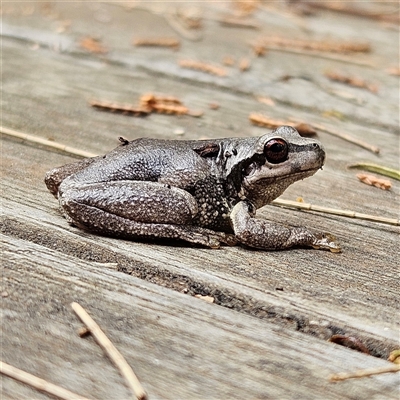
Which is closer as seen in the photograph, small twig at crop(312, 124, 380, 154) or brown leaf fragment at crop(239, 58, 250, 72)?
small twig at crop(312, 124, 380, 154)

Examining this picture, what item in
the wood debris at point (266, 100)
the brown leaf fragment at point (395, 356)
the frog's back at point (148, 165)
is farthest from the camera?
the wood debris at point (266, 100)

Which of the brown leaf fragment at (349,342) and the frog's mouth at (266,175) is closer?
the brown leaf fragment at (349,342)

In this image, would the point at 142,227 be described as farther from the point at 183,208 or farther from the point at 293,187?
the point at 293,187

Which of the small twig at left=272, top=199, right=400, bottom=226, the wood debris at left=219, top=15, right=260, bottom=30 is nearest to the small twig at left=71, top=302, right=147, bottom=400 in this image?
the small twig at left=272, top=199, right=400, bottom=226

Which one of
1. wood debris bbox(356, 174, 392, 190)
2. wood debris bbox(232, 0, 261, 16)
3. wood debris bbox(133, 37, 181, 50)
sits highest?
wood debris bbox(232, 0, 261, 16)

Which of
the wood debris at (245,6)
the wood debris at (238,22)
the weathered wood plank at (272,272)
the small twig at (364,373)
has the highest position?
the wood debris at (245,6)

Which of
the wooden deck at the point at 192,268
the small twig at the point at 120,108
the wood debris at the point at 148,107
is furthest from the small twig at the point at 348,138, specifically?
the small twig at the point at 120,108

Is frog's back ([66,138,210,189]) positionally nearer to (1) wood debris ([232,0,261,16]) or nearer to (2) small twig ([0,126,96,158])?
(2) small twig ([0,126,96,158])

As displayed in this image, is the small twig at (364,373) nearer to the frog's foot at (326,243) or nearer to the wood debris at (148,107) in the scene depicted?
the frog's foot at (326,243)
